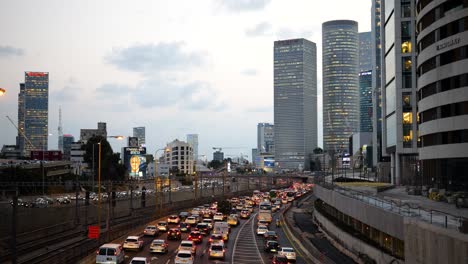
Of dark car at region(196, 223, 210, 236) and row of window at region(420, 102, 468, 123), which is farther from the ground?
row of window at region(420, 102, 468, 123)

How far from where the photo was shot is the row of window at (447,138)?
190ft

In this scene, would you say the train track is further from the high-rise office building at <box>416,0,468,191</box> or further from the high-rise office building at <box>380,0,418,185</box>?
the high-rise office building at <box>380,0,418,185</box>

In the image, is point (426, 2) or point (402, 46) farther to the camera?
point (402, 46)

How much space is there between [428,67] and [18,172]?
65462mm

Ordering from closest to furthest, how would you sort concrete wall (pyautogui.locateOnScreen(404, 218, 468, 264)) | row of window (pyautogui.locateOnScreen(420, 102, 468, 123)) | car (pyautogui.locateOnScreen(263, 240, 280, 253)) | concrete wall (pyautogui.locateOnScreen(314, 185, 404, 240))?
concrete wall (pyautogui.locateOnScreen(404, 218, 468, 264))
concrete wall (pyautogui.locateOnScreen(314, 185, 404, 240))
car (pyautogui.locateOnScreen(263, 240, 280, 253))
row of window (pyautogui.locateOnScreen(420, 102, 468, 123))

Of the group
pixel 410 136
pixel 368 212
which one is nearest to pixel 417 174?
pixel 410 136

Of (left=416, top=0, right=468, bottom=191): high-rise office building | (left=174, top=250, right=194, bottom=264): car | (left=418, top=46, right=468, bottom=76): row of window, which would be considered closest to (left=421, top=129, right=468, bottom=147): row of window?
(left=416, top=0, right=468, bottom=191): high-rise office building

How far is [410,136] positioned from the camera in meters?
89.6

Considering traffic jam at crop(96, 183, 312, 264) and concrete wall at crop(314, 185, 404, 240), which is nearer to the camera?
concrete wall at crop(314, 185, 404, 240)

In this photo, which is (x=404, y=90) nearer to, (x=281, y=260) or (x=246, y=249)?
(x=246, y=249)

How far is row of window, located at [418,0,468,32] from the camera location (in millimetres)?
59134

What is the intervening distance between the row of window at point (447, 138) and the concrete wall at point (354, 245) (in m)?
16.2

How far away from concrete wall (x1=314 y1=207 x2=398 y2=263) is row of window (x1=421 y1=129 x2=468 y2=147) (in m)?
16.2

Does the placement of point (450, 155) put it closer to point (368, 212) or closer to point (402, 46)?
point (368, 212)
